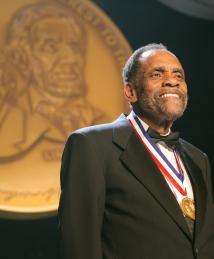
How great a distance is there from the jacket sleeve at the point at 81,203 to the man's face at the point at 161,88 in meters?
0.25

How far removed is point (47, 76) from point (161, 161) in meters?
1.15

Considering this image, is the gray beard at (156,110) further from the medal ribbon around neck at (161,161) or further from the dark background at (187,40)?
the dark background at (187,40)

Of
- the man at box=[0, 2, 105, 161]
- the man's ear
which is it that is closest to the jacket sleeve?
the man's ear

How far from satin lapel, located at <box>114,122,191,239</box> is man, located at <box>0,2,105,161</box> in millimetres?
1003

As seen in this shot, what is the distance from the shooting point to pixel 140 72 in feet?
4.57

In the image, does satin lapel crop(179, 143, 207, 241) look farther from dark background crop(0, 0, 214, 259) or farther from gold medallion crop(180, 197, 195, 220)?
dark background crop(0, 0, 214, 259)

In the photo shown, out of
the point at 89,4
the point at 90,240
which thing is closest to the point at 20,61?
the point at 89,4

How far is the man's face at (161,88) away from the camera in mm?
1339

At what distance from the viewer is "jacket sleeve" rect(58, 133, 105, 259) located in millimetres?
1119

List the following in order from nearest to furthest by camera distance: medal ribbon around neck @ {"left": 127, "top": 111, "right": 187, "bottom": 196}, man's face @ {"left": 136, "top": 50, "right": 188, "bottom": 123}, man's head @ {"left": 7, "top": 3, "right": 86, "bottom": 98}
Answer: medal ribbon around neck @ {"left": 127, "top": 111, "right": 187, "bottom": 196} < man's face @ {"left": 136, "top": 50, "right": 188, "bottom": 123} < man's head @ {"left": 7, "top": 3, "right": 86, "bottom": 98}

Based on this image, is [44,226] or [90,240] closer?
[90,240]

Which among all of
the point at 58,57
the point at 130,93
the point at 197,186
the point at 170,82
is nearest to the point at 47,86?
the point at 58,57

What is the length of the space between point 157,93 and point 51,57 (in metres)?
1.05

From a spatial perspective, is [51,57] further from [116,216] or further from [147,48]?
[116,216]
